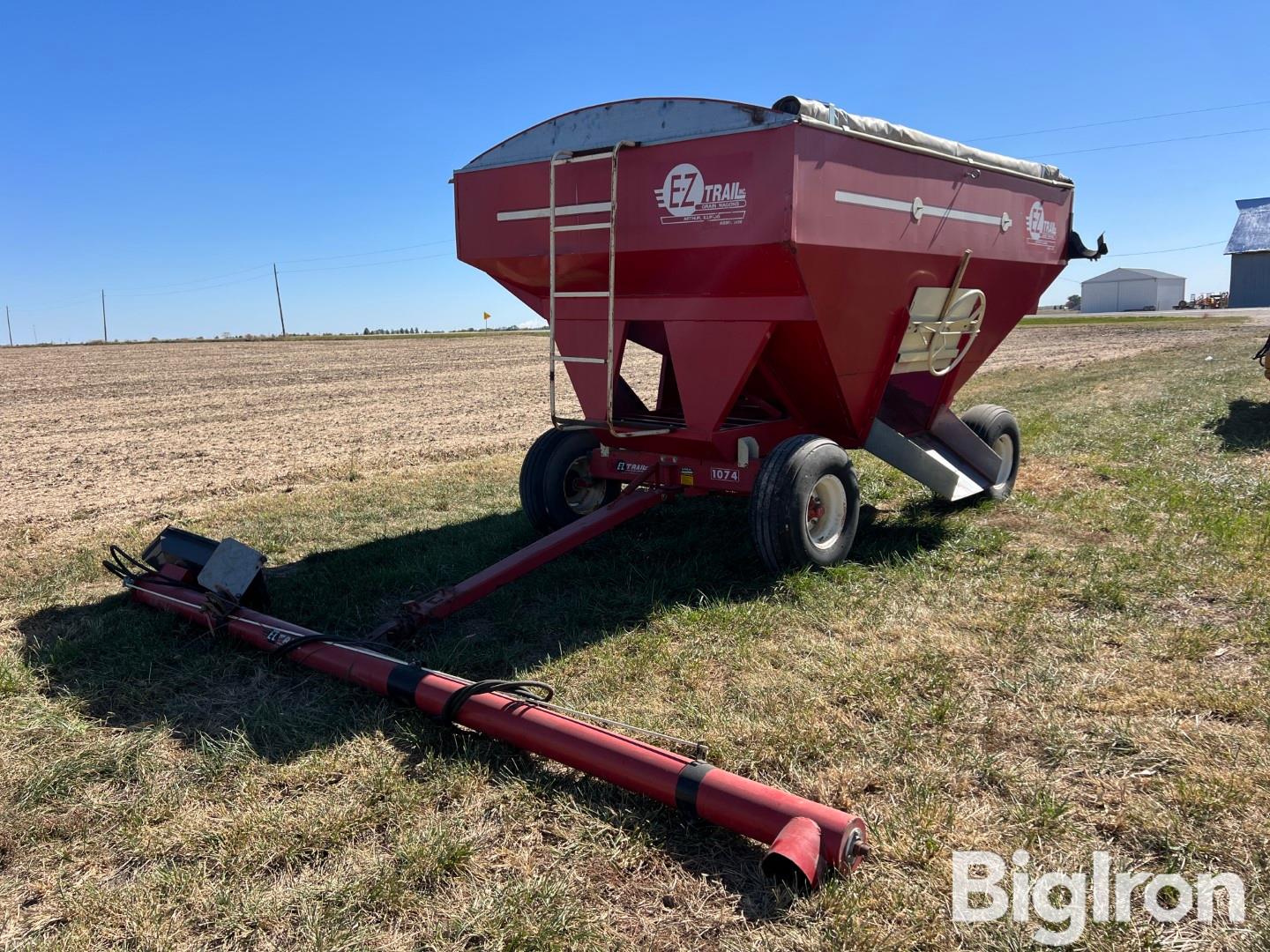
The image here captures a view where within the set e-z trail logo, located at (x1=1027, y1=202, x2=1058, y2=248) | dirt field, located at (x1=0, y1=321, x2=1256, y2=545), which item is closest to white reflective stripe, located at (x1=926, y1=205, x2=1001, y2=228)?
e-z trail logo, located at (x1=1027, y1=202, x2=1058, y2=248)

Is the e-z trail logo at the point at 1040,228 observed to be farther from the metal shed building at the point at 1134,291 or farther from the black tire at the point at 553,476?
the metal shed building at the point at 1134,291

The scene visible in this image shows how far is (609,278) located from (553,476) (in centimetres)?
163

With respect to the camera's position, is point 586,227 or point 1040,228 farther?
point 1040,228

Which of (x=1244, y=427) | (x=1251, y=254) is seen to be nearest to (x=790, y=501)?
(x=1244, y=427)

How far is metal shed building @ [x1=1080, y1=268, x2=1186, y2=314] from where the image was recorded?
6975 cm

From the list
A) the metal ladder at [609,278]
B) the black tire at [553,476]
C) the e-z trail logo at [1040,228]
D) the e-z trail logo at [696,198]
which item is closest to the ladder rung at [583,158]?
the metal ladder at [609,278]

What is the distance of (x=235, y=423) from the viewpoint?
45.6 feet

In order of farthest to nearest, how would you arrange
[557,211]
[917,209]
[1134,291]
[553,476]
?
[1134,291], [553,476], [917,209], [557,211]

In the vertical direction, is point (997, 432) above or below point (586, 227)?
below

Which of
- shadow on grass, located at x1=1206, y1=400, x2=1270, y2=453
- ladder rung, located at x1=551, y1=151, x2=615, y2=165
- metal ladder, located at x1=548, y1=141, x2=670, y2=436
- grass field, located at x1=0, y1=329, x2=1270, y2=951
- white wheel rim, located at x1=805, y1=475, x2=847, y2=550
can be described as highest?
ladder rung, located at x1=551, y1=151, x2=615, y2=165

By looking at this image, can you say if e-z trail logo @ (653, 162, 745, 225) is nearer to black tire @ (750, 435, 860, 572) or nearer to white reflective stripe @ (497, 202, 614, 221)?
white reflective stripe @ (497, 202, 614, 221)

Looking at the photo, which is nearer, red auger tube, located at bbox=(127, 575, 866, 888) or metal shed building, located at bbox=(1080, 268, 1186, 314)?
red auger tube, located at bbox=(127, 575, 866, 888)

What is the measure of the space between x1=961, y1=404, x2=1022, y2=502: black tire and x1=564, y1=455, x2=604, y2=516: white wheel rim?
3.07 metres

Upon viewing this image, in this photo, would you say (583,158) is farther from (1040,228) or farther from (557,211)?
(1040,228)
